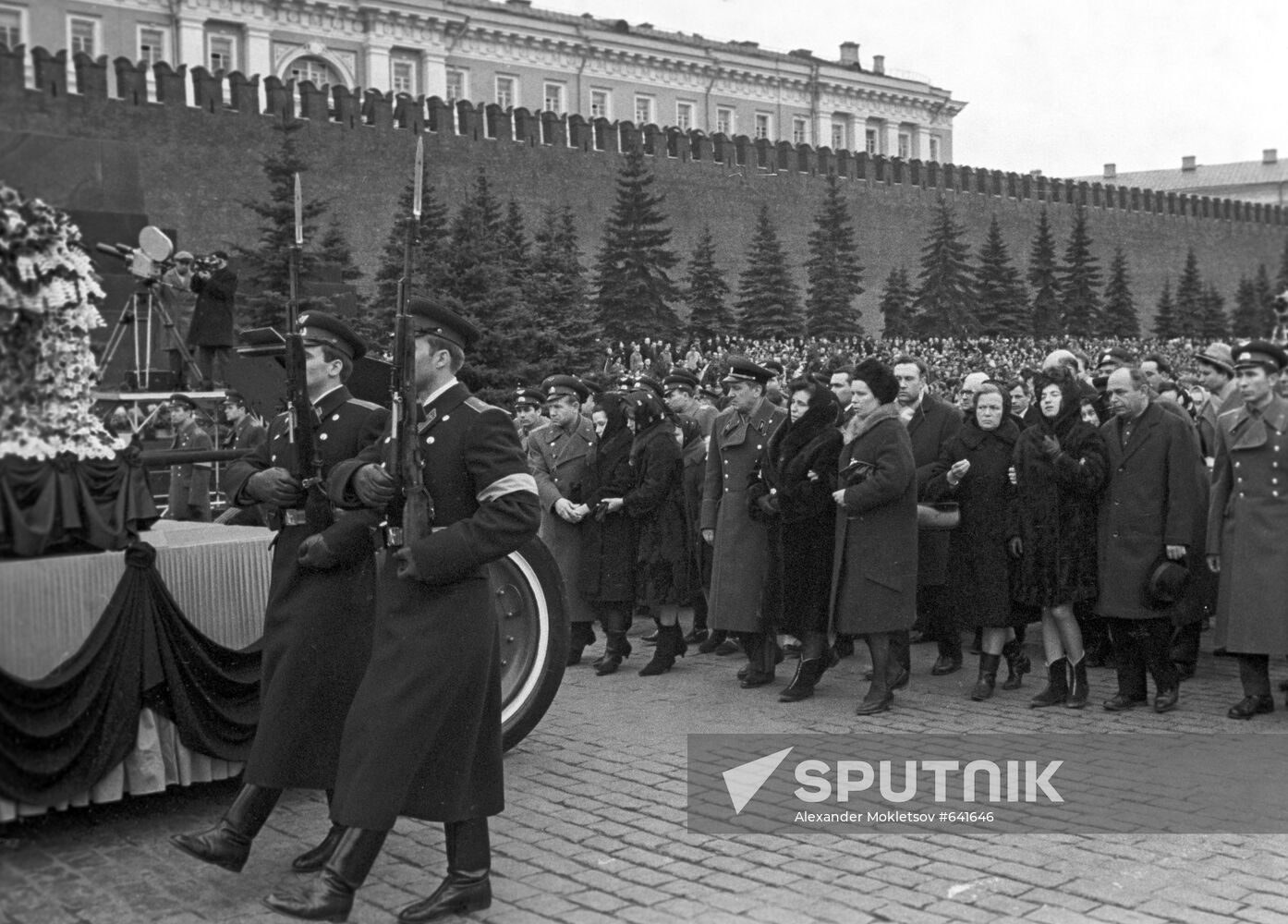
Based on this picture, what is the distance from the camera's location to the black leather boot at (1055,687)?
7375 millimetres

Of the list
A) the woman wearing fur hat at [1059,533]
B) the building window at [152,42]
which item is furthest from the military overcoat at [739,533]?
the building window at [152,42]

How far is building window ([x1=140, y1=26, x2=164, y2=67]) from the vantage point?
43812 mm

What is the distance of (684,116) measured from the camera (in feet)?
196

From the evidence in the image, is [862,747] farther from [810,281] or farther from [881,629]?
[810,281]

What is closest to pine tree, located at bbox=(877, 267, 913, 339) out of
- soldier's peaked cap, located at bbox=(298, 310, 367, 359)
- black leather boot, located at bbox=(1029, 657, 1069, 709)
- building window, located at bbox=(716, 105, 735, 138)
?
building window, located at bbox=(716, 105, 735, 138)

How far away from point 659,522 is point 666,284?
2565cm

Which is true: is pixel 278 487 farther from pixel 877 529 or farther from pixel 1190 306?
pixel 1190 306

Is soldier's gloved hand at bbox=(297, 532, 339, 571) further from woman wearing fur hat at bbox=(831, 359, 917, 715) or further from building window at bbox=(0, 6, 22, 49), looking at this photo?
building window at bbox=(0, 6, 22, 49)

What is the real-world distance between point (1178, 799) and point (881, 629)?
200 centimetres

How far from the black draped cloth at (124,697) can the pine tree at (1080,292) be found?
1584 inches

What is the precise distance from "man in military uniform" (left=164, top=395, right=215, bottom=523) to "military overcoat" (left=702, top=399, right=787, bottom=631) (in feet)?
9.61

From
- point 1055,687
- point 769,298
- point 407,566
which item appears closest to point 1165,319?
point 769,298

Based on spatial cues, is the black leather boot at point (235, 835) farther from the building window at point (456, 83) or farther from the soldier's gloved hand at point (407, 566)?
the building window at point (456, 83)

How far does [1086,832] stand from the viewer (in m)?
5.12
